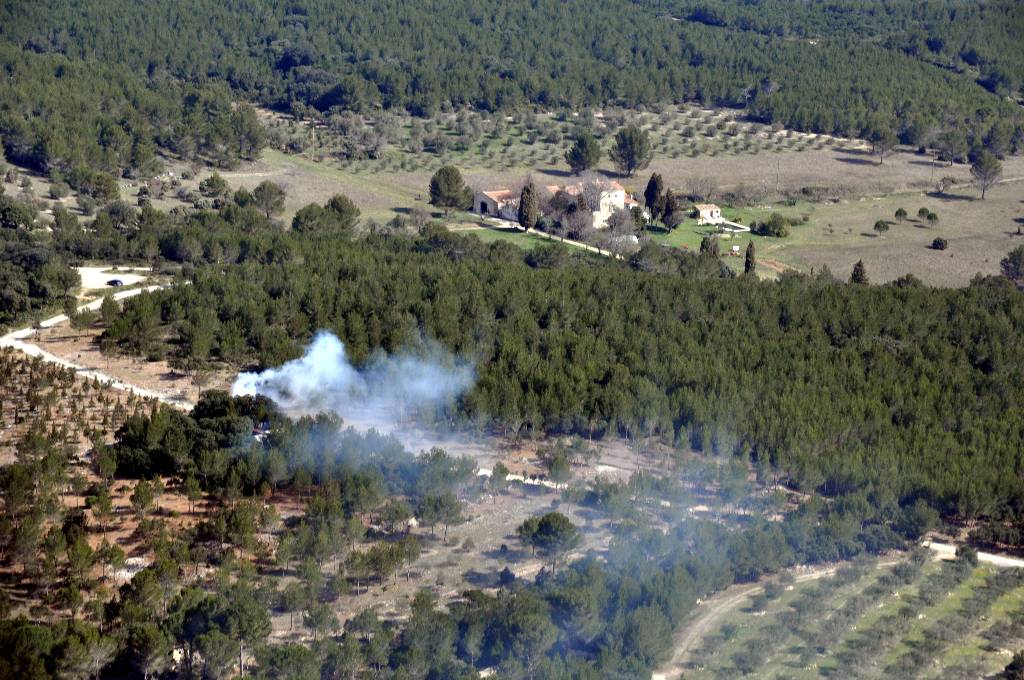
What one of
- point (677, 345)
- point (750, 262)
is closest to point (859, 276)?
point (750, 262)

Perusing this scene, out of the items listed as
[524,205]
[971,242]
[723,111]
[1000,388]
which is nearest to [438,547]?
[1000,388]

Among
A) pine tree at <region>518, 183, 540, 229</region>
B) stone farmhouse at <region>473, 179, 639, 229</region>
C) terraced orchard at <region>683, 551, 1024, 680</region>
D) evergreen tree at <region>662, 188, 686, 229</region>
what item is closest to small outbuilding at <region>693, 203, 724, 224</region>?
evergreen tree at <region>662, 188, 686, 229</region>

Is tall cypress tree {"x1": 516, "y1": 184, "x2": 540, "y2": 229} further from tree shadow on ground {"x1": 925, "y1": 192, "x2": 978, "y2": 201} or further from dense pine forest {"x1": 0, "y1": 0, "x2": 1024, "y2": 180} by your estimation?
tree shadow on ground {"x1": 925, "y1": 192, "x2": 978, "y2": 201}

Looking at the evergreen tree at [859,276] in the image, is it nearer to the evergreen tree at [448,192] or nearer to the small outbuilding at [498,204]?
the small outbuilding at [498,204]

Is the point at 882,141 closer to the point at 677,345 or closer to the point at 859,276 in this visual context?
the point at 859,276

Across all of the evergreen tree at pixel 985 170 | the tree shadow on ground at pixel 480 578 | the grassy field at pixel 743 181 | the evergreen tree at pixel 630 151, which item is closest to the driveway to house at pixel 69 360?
the tree shadow on ground at pixel 480 578
